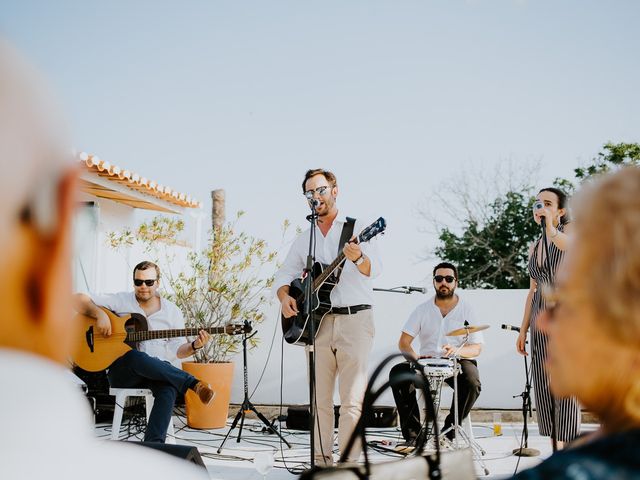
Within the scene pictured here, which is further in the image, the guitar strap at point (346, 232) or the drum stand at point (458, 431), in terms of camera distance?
the drum stand at point (458, 431)

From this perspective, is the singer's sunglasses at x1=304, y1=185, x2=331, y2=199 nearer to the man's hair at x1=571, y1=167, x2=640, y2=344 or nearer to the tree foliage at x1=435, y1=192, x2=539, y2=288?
the man's hair at x1=571, y1=167, x2=640, y2=344

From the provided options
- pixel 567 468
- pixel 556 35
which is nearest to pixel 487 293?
pixel 556 35

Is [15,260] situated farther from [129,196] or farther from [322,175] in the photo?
[129,196]

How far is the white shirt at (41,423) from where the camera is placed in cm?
48

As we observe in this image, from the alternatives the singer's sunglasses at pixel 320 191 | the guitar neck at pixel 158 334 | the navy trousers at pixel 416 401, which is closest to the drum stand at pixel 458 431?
the navy trousers at pixel 416 401

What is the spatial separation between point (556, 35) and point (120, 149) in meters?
7.76

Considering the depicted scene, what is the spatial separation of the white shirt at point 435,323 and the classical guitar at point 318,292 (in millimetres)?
1813

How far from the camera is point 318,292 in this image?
4188mm

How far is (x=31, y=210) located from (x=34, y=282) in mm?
55

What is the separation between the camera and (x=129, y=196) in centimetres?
887

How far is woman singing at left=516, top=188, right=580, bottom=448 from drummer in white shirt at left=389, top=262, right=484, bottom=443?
1450 millimetres

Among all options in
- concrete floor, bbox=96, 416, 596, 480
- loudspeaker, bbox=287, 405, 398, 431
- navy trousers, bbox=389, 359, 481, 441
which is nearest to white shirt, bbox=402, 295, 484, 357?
navy trousers, bbox=389, 359, 481, 441

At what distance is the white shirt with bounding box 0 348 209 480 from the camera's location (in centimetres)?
48

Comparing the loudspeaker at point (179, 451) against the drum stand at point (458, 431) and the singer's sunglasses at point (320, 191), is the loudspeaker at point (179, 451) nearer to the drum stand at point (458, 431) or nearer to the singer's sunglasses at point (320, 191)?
the singer's sunglasses at point (320, 191)
